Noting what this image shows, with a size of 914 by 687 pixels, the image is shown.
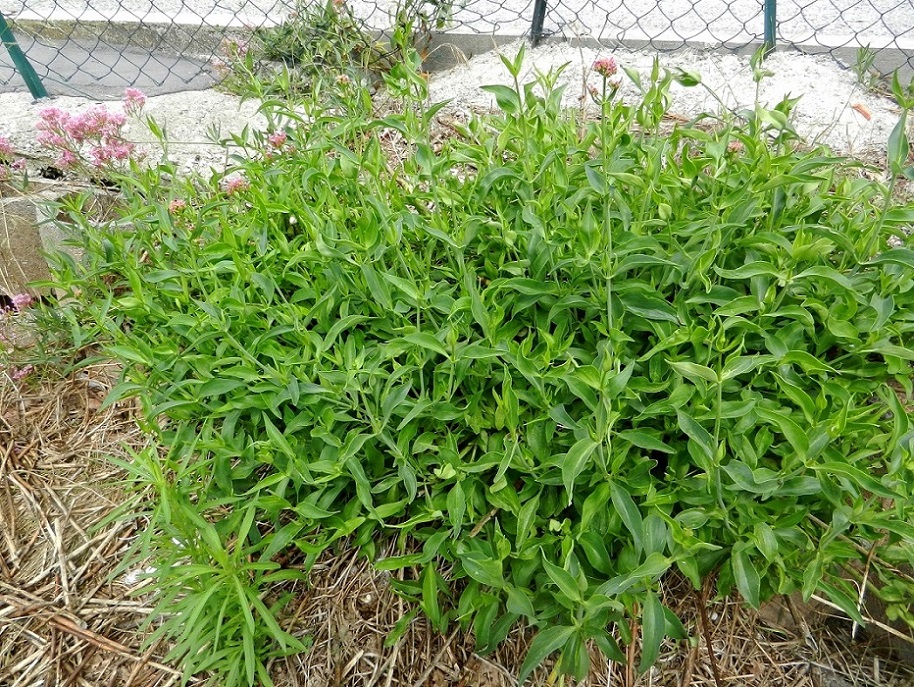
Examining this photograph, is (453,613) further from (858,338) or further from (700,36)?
(700,36)

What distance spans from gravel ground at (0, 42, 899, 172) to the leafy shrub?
127cm

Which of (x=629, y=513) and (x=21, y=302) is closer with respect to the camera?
(x=629, y=513)

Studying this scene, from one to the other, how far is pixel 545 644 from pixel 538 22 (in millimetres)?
3314

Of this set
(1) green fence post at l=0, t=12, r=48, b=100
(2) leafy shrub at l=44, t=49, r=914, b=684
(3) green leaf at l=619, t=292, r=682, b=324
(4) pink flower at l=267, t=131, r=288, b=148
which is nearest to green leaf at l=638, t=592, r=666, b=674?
(2) leafy shrub at l=44, t=49, r=914, b=684

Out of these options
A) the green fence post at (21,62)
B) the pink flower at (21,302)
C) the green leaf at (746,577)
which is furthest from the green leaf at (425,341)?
the green fence post at (21,62)

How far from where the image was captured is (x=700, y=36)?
12.2ft

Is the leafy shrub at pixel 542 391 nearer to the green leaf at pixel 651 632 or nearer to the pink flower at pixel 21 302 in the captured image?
the green leaf at pixel 651 632

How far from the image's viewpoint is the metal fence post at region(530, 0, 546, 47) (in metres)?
3.54

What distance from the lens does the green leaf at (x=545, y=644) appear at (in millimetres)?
1282

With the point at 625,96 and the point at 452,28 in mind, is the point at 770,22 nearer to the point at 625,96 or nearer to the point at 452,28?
the point at 625,96

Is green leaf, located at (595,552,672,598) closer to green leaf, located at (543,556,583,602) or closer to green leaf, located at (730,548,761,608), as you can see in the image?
green leaf, located at (543,556,583,602)

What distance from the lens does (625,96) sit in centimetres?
325

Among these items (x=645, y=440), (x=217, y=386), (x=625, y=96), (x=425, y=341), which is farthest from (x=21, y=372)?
(x=625, y=96)

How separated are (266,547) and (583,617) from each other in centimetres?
79
